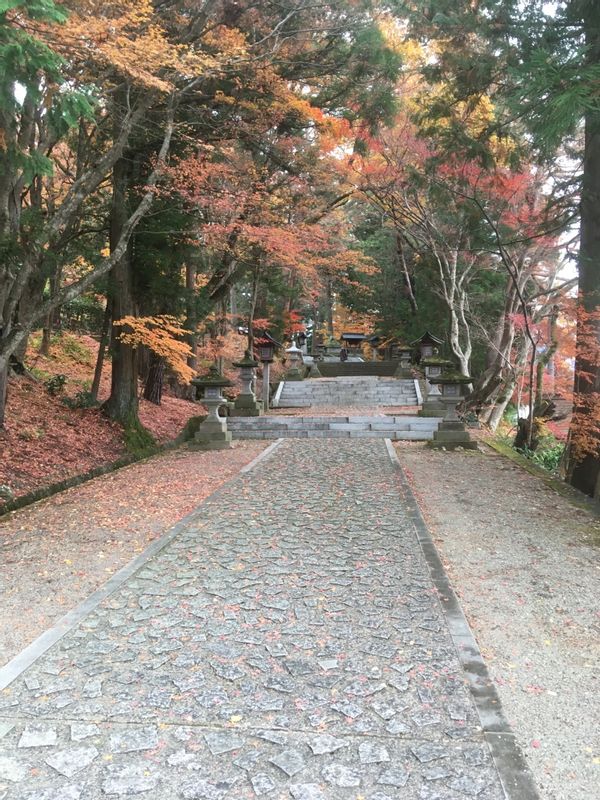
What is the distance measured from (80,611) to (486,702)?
2.57 meters

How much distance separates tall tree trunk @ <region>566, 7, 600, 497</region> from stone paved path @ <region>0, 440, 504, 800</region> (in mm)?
4177

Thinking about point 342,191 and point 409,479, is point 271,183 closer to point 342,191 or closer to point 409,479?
point 342,191

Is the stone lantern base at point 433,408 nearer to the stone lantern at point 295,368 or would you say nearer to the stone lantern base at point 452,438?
the stone lantern base at point 452,438

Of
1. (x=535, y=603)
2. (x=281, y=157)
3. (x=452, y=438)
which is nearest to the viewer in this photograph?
(x=535, y=603)

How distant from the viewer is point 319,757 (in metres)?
2.24

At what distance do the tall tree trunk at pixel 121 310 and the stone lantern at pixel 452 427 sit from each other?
627 centimetres

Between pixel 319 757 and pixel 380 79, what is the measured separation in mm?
10793

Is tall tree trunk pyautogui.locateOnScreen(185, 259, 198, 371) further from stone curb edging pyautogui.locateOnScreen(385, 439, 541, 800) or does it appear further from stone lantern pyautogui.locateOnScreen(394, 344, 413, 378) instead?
stone lantern pyautogui.locateOnScreen(394, 344, 413, 378)

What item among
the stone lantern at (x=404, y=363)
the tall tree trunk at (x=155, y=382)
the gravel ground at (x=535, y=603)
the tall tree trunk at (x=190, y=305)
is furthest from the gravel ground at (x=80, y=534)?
the stone lantern at (x=404, y=363)

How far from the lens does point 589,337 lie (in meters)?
7.64

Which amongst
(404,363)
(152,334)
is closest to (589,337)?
(152,334)

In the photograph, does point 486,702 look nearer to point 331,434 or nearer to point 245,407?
point 331,434

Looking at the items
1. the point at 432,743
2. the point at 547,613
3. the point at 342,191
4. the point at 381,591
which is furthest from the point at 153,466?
the point at 342,191

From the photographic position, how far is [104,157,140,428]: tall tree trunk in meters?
10.5
